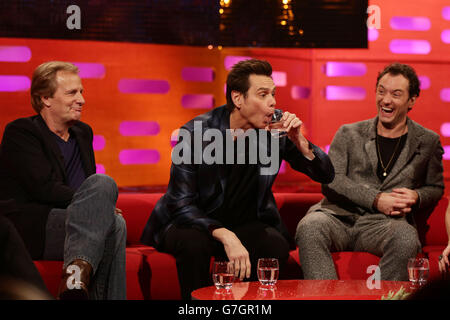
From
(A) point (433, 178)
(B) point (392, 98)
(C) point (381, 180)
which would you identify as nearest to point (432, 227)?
(A) point (433, 178)

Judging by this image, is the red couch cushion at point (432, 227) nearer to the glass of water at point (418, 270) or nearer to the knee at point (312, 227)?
the knee at point (312, 227)

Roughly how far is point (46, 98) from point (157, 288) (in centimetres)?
102

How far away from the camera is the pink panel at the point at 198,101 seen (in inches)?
163

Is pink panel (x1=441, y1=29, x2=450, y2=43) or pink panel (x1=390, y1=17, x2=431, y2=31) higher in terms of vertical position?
pink panel (x1=390, y1=17, x2=431, y2=31)

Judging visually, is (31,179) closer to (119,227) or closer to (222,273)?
(119,227)

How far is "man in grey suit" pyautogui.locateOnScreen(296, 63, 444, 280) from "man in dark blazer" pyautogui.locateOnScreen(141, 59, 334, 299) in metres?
0.22

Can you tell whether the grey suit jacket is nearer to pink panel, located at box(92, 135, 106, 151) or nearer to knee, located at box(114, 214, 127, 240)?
knee, located at box(114, 214, 127, 240)

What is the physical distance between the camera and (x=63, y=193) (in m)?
2.55

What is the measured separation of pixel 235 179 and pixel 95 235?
0.82m

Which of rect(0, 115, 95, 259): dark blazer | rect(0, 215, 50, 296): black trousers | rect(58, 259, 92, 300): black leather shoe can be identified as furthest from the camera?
rect(0, 115, 95, 259): dark blazer

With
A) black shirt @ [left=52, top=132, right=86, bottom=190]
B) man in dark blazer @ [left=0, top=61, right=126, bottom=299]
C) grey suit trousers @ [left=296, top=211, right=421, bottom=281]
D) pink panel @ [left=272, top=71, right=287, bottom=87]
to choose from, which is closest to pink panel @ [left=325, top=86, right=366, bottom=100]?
pink panel @ [left=272, top=71, right=287, bottom=87]

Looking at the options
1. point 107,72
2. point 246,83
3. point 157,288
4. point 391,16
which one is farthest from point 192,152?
point 391,16

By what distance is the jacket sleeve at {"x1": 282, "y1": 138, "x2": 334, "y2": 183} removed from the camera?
2.82 meters
